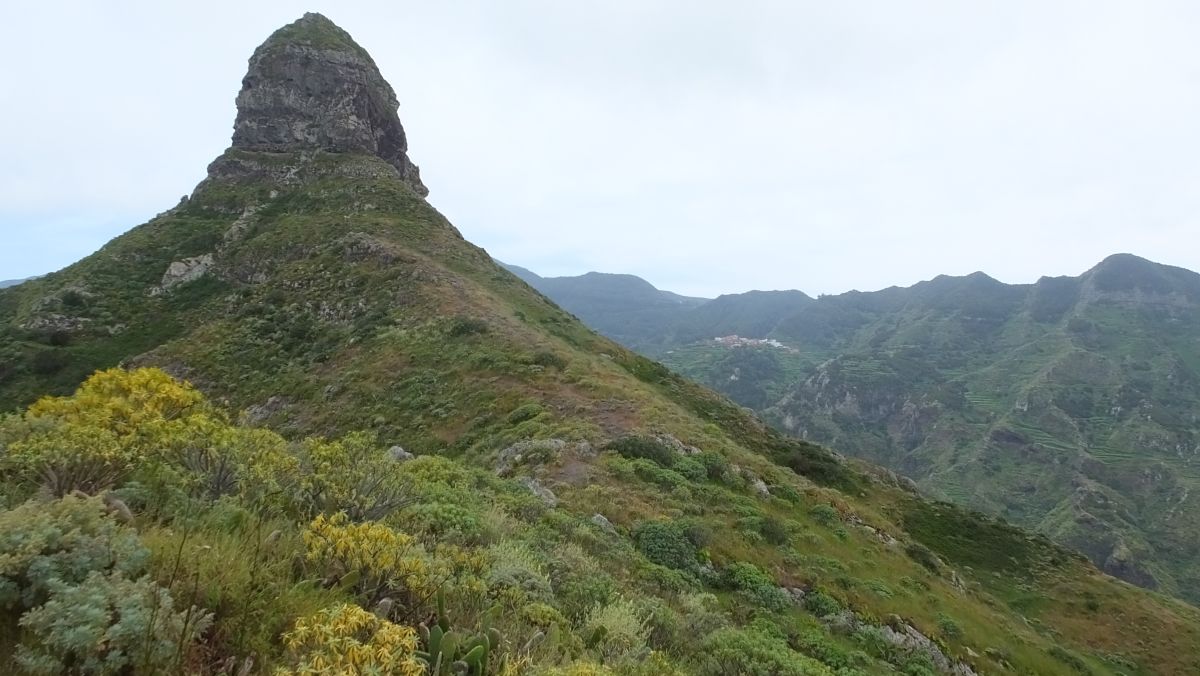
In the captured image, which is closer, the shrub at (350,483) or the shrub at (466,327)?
the shrub at (350,483)

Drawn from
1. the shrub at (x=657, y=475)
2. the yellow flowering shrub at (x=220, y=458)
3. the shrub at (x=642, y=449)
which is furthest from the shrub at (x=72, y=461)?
the shrub at (x=642, y=449)

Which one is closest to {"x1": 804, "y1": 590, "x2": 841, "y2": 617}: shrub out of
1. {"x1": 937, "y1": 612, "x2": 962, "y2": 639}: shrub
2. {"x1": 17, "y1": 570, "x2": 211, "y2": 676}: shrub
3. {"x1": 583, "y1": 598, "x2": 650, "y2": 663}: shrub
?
{"x1": 937, "y1": 612, "x2": 962, "y2": 639}: shrub

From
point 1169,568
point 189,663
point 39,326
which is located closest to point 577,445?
point 189,663

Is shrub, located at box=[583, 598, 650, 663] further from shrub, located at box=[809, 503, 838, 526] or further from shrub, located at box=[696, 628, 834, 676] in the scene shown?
shrub, located at box=[809, 503, 838, 526]

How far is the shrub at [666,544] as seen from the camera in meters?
13.5

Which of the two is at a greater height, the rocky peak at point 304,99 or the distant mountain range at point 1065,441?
the rocky peak at point 304,99

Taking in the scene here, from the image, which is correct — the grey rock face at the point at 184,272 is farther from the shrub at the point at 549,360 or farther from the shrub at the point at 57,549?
the shrub at the point at 57,549

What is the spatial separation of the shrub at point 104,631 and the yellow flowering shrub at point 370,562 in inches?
60.8

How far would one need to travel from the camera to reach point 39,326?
43.7 meters

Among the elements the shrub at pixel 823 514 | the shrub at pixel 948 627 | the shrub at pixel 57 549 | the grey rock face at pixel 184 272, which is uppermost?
the grey rock face at pixel 184 272

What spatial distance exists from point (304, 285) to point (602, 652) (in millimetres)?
45910

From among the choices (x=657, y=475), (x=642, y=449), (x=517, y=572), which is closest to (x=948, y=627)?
(x=657, y=475)

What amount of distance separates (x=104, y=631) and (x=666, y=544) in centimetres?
1174

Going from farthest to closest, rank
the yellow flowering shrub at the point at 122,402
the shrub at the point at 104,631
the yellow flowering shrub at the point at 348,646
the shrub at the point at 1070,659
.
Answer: the shrub at the point at 1070,659, the yellow flowering shrub at the point at 122,402, the yellow flowering shrub at the point at 348,646, the shrub at the point at 104,631
